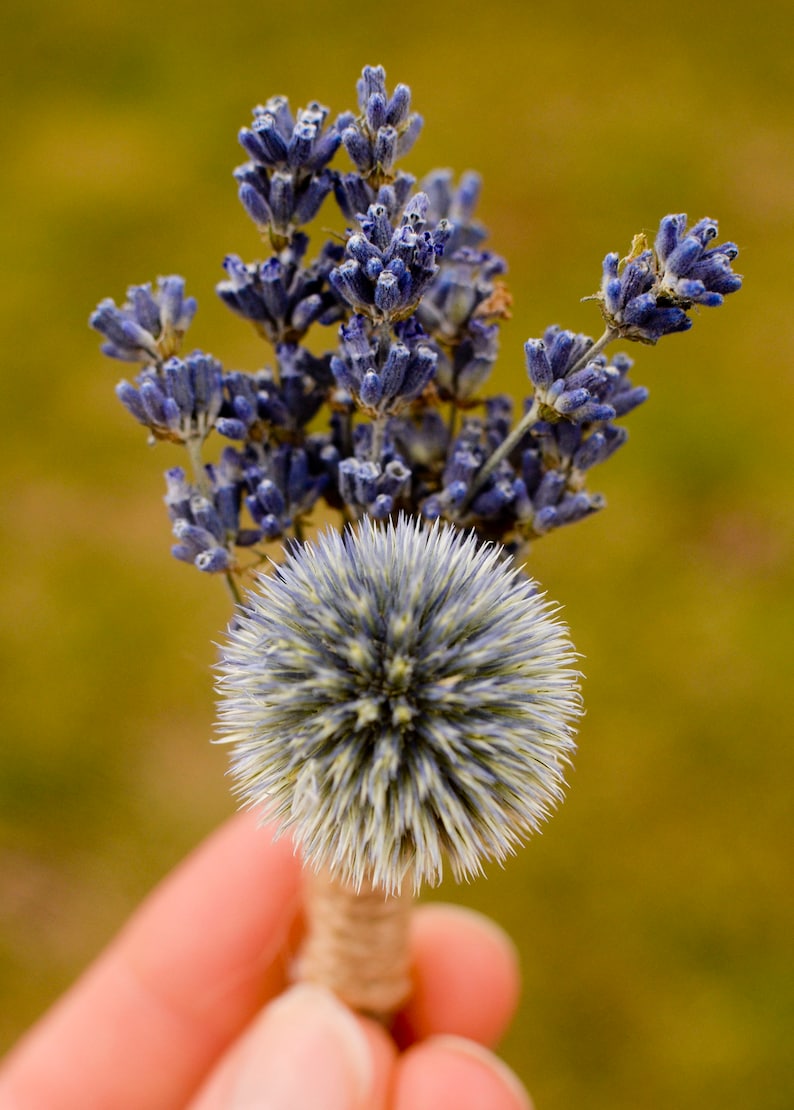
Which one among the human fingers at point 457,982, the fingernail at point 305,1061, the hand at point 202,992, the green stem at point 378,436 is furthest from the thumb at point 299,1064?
the green stem at point 378,436

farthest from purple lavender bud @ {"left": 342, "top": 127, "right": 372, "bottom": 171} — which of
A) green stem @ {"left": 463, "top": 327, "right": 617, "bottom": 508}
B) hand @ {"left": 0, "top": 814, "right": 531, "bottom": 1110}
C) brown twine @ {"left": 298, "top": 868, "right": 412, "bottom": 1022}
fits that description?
hand @ {"left": 0, "top": 814, "right": 531, "bottom": 1110}

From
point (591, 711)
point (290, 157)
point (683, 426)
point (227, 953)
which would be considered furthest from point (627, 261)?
point (683, 426)

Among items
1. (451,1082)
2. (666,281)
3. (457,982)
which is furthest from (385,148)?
(457,982)

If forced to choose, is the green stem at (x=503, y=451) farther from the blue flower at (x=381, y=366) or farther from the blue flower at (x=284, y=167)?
the blue flower at (x=284, y=167)

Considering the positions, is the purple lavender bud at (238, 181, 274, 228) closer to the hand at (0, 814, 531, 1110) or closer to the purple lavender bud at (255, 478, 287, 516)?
the purple lavender bud at (255, 478, 287, 516)

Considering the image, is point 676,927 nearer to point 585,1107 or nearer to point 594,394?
point 585,1107

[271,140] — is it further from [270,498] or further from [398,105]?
[270,498]
